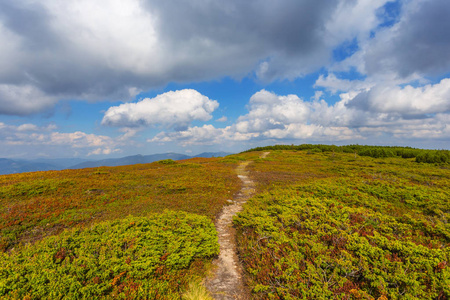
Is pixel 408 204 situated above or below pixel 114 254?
below

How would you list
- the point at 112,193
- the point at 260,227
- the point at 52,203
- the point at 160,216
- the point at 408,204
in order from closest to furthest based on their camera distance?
the point at 260,227
the point at 160,216
the point at 408,204
the point at 52,203
the point at 112,193

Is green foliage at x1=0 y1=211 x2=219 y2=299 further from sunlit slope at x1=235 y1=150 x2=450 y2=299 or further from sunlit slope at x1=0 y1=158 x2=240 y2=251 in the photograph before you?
sunlit slope at x1=0 y1=158 x2=240 y2=251

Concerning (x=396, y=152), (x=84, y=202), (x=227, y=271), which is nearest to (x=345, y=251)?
(x=227, y=271)

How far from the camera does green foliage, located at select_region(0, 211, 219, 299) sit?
4793 mm

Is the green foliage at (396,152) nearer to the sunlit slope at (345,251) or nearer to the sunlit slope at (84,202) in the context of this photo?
the sunlit slope at (345,251)

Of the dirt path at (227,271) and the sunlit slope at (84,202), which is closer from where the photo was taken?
the dirt path at (227,271)

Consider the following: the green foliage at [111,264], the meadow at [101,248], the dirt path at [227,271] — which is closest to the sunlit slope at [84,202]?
the meadow at [101,248]

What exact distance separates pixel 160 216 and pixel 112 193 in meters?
8.68

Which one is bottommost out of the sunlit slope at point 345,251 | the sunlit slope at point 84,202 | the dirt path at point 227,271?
the dirt path at point 227,271

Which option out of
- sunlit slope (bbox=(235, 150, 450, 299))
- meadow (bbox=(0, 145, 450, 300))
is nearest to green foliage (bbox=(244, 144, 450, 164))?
meadow (bbox=(0, 145, 450, 300))

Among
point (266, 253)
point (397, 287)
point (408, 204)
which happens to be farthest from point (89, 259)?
point (408, 204)

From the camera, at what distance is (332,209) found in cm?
946

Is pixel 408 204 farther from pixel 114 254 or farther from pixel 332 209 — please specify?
pixel 114 254

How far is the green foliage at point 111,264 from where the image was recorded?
4.79 metres
